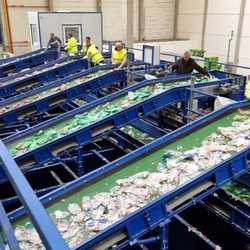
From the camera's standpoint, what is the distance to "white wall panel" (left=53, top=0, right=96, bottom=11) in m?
18.1

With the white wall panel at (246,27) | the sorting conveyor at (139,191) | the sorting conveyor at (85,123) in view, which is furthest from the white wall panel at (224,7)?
the sorting conveyor at (139,191)

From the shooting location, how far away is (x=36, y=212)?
109cm

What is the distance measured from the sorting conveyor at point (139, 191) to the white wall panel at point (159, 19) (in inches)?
697

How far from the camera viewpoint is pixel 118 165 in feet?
13.9

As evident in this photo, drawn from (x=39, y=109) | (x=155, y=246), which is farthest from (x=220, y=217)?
(x=39, y=109)

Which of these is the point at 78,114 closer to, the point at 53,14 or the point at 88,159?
the point at 88,159

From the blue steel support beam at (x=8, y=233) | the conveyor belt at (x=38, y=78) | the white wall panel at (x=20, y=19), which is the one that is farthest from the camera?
the white wall panel at (x=20, y=19)

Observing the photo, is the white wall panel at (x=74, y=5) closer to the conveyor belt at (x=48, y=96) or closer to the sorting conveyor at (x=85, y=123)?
the conveyor belt at (x=48, y=96)

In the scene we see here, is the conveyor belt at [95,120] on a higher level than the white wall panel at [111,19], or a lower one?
lower

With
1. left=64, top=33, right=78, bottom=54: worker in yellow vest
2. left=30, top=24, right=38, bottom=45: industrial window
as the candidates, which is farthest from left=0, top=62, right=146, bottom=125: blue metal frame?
left=30, top=24, right=38, bottom=45: industrial window

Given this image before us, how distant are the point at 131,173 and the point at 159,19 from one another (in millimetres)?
19222

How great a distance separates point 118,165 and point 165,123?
3.33 meters

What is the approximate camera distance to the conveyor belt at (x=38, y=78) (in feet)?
29.9

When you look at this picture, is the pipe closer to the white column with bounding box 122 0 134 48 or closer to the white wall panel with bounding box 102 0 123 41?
the white wall panel with bounding box 102 0 123 41
